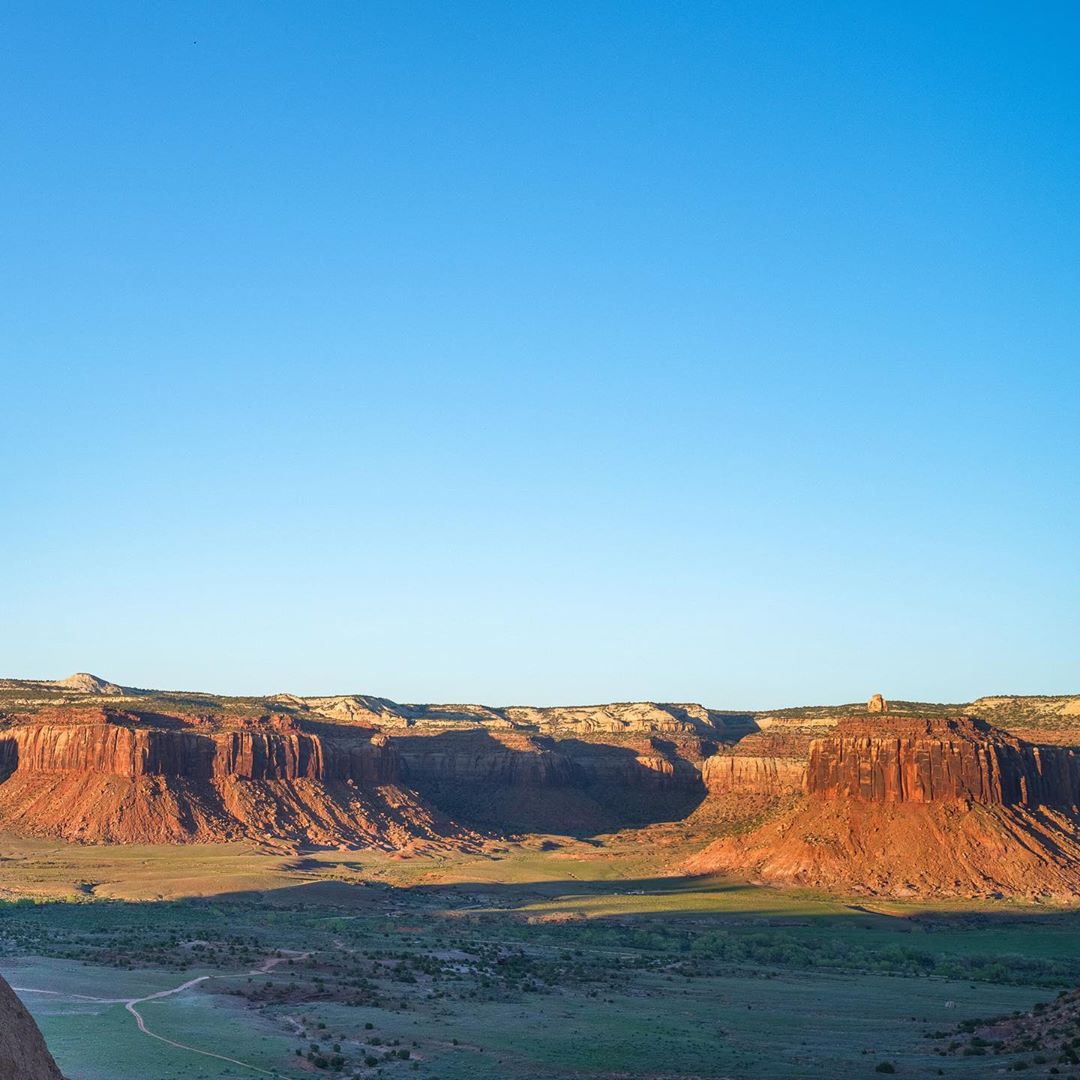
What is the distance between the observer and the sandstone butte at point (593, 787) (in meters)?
113

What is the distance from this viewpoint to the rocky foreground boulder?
24469 millimetres

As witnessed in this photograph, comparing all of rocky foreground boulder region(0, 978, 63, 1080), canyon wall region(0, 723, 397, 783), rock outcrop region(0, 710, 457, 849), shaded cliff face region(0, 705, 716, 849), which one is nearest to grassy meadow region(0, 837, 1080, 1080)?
rocky foreground boulder region(0, 978, 63, 1080)

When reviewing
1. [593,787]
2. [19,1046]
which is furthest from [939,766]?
[19,1046]

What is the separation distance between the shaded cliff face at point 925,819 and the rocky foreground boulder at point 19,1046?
91166mm

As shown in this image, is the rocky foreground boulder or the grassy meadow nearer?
the rocky foreground boulder

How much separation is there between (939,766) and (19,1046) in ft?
335

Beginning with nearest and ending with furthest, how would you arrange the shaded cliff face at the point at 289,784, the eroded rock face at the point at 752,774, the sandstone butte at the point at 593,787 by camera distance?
the sandstone butte at the point at 593,787 < the shaded cliff face at the point at 289,784 < the eroded rock face at the point at 752,774

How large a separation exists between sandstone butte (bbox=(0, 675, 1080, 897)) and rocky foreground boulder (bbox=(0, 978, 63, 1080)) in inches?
3589

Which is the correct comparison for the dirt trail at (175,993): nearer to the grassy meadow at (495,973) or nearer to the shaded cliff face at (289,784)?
the grassy meadow at (495,973)

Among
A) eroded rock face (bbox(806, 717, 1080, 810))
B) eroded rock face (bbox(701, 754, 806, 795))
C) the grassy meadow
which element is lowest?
the grassy meadow

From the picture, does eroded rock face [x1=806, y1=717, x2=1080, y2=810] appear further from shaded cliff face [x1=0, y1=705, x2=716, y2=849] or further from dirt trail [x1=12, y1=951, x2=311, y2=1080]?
dirt trail [x1=12, y1=951, x2=311, y2=1080]

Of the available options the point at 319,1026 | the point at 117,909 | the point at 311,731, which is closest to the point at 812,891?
the point at 117,909

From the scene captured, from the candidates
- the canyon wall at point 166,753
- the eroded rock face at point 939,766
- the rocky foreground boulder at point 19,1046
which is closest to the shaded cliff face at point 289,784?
the canyon wall at point 166,753

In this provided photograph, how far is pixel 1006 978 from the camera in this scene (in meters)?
71.1
